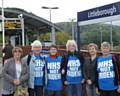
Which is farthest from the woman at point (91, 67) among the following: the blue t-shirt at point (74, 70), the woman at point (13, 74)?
the woman at point (13, 74)

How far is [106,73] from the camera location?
7.84 m

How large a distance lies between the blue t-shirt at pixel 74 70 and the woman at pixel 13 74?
107 cm

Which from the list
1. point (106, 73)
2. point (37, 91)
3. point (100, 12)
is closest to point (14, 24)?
point (100, 12)

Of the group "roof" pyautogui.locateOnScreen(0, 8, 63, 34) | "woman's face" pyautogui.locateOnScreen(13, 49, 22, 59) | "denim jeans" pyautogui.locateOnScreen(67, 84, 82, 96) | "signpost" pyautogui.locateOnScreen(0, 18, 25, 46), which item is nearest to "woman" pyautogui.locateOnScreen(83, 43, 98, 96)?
"denim jeans" pyautogui.locateOnScreen(67, 84, 82, 96)

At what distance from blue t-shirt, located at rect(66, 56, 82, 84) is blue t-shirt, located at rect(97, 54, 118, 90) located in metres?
0.83

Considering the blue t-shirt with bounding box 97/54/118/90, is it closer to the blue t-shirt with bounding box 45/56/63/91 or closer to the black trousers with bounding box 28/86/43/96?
the blue t-shirt with bounding box 45/56/63/91

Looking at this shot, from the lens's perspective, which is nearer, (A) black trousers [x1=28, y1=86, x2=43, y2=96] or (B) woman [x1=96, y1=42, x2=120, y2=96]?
(B) woman [x1=96, y1=42, x2=120, y2=96]

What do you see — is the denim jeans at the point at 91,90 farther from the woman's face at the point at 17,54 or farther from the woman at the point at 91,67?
the woman's face at the point at 17,54

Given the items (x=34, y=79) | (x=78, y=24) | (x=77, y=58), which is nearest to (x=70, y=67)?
(x=77, y=58)

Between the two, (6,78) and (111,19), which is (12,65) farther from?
(111,19)

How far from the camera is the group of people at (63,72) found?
7844 millimetres

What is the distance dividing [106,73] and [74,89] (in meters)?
1.25

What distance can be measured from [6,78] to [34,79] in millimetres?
793

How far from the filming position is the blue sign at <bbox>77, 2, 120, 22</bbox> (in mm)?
10270
